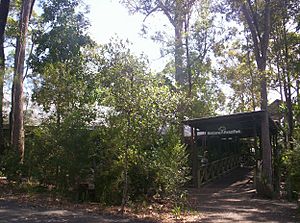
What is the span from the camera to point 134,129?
9266mm

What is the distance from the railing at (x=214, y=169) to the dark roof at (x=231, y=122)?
1.97 metres

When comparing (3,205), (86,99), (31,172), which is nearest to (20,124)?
(31,172)

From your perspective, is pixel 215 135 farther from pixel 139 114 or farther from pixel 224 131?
pixel 139 114

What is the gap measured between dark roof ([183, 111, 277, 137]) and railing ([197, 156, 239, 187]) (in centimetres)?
197

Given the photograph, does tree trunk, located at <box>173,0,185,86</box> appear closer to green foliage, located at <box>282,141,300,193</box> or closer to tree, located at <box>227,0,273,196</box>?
tree, located at <box>227,0,273,196</box>

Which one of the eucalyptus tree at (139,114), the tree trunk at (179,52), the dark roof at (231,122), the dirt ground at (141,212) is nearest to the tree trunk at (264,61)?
the dark roof at (231,122)

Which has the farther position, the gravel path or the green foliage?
the green foliage

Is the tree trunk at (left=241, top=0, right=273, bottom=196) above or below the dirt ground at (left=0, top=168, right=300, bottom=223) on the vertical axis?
above

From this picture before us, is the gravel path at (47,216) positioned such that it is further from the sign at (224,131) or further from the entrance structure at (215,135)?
the sign at (224,131)

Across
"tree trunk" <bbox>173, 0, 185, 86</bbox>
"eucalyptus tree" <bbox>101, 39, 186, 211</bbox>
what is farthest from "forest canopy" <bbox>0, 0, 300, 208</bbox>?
"tree trunk" <bbox>173, 0, 185, 86</bbox>

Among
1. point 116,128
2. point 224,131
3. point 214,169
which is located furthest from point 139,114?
point 214,169

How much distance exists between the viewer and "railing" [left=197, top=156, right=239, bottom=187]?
17672 millimetres

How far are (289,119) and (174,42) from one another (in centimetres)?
981

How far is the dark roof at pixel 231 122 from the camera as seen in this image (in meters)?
15.4
